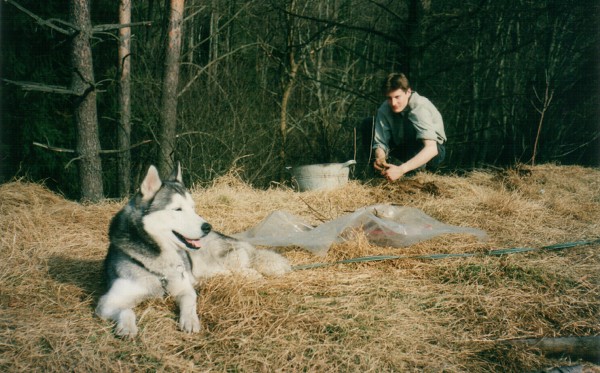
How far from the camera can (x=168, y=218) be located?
299 cm

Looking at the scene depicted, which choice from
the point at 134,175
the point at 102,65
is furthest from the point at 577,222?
the point at 102,65

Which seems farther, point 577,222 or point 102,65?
point 102,65

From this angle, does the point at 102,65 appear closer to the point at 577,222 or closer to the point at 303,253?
the point at 303,253

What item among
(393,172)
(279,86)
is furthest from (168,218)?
(279,86)

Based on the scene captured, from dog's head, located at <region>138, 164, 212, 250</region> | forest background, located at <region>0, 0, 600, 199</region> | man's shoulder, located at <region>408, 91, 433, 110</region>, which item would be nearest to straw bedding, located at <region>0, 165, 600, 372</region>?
dog's head, located at <region>138, 164, 212, 250</region>

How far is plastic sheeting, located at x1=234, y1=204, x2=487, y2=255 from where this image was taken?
150 inches

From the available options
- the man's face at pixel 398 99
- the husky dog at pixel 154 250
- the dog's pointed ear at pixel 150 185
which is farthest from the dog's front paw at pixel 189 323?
the man's face at pixel 398 99

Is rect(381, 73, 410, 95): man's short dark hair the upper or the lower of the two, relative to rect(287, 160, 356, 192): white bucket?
upper

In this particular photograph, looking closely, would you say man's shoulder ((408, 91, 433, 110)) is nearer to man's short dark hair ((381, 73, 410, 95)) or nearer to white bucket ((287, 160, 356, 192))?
man's short dark hair ((381, 73, 410, 95))

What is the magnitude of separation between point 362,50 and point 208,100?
819 centimetres

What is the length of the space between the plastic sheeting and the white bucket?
1972mm

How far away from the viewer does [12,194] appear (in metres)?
5.24

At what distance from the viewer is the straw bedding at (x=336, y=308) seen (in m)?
2.32

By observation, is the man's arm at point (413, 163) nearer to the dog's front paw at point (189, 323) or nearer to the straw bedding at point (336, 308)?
the straw bedding at point (336, 308)
